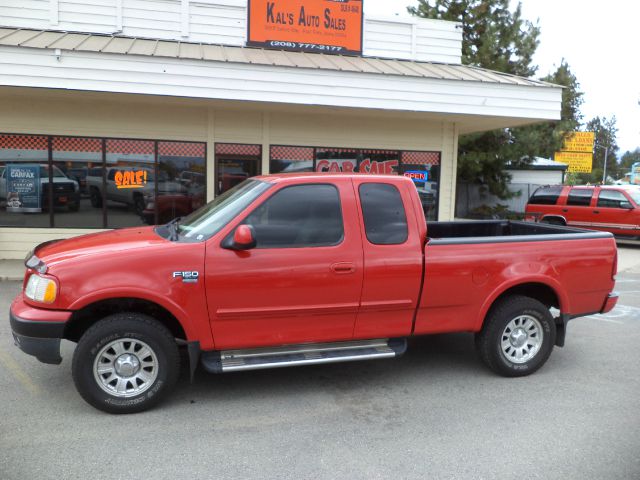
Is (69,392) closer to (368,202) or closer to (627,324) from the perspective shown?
(368,202)

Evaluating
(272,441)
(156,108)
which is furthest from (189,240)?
(156,108)

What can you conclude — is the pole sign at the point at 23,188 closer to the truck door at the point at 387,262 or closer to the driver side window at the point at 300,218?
the driver side window at the point at 300,218

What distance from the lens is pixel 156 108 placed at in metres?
11.2

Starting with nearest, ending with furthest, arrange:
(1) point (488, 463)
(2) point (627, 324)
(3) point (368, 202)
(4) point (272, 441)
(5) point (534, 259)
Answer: (1) point (488, 463), (4) point (272, 441), (3) point (368, 202), (5) point (534, 259), (2) point (627, 324)

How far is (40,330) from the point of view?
388 centimetres

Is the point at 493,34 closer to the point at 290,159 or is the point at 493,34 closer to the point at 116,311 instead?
the point at 290,159

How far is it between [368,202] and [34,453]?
3.08m

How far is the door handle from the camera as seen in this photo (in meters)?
4.33

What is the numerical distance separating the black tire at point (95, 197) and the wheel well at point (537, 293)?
29.5 feet

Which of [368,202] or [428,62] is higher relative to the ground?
[428,62]

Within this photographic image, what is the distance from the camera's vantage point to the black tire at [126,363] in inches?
156

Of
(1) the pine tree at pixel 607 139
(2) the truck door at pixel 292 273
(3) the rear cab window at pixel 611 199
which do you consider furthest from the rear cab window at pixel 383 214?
(1) the pine tree at pixel 607 139

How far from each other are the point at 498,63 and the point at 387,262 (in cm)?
1720

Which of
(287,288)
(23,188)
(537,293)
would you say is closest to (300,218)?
(287,288)
